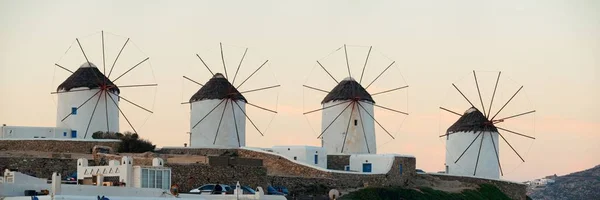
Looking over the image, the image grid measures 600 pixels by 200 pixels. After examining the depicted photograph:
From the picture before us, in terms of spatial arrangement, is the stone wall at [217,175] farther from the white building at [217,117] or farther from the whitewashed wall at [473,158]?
the whitewashed wall at [473,158]

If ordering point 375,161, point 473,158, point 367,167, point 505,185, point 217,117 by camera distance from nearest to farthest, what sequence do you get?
point 375,161, point 367,167, point 217,117, point 505,185, point 473,158

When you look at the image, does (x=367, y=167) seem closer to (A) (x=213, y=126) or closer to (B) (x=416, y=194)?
(B) (x=416, y=194)

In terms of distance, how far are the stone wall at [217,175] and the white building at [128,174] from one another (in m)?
10.5

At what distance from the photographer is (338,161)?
211 feet

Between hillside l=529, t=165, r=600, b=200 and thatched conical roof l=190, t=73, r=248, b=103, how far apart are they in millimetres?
47235

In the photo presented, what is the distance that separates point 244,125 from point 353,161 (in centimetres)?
720

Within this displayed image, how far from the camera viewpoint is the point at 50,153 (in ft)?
180

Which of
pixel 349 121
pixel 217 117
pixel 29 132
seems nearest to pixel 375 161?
pixel 349 121

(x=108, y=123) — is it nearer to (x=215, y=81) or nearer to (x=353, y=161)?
(x=215, y=81)

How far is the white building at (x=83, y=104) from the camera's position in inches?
2457

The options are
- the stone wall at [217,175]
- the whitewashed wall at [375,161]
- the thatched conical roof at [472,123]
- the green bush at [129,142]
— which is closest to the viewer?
the stone wall at [217,175]

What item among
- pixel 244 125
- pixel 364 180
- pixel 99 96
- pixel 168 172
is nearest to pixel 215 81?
pixel 244 125

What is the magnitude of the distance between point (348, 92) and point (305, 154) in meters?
9.64

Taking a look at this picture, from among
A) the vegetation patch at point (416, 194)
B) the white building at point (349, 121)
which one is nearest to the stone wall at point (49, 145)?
the vegetation patch at point (416, 194)
